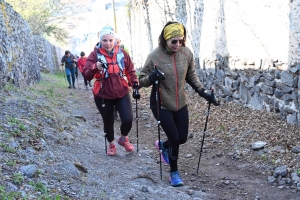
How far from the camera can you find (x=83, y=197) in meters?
3.32

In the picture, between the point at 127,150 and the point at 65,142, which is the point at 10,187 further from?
the point at 127,150

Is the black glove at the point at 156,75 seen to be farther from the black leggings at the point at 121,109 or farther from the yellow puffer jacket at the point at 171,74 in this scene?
the black leggings at the point at 121,109

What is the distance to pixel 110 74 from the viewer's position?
4.91m

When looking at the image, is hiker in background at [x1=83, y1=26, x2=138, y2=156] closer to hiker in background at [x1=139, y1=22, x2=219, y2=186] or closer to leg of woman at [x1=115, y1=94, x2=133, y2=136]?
leg of woman at [x1=115, y1=94, x2=133, y2=136]

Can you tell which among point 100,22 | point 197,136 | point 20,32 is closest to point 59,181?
point 197,136

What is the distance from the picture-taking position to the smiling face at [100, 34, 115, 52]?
4848 millimetres

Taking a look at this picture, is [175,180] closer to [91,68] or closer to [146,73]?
[146,73]

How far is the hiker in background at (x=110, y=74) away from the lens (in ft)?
15.9

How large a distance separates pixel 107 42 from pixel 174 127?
4.99 ft

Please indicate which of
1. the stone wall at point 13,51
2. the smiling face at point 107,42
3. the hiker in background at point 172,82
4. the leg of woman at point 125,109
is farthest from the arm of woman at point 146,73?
the stone wall at point 13,51

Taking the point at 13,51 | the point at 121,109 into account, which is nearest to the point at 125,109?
the point at 121,109

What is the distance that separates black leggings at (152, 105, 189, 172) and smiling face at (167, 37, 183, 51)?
0.75 meters

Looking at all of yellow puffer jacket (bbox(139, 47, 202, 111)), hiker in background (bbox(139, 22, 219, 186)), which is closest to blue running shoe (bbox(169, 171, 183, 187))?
hiker in background (bbox(139, 22, 219, 186))

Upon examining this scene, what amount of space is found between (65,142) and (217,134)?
113 inches
